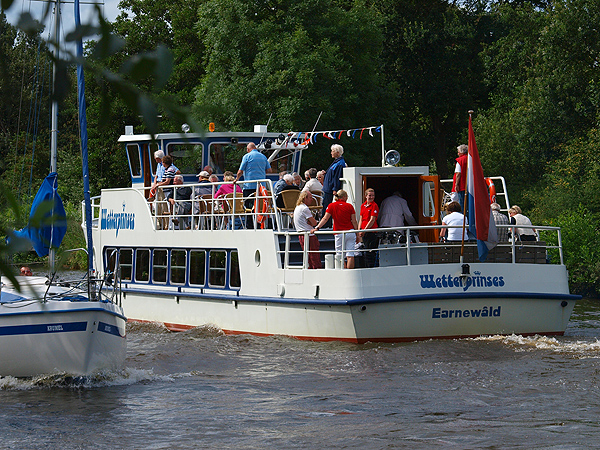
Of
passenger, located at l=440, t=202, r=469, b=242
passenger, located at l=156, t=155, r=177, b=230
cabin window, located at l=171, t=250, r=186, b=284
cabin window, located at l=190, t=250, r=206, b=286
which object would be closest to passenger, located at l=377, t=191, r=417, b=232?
passenger, located at l=440, t=202, r=469, b=242

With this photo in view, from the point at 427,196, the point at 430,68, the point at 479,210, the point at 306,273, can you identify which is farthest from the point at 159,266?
the point at 430,68

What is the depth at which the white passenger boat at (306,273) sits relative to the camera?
12.9m

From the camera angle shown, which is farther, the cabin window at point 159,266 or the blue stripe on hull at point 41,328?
the cabin window at point 159,266

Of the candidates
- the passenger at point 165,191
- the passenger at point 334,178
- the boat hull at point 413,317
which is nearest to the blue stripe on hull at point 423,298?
the boat hull at point 413,317

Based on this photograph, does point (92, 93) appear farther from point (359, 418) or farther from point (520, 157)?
point (359, 418)

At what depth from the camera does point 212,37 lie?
3406 centimetres

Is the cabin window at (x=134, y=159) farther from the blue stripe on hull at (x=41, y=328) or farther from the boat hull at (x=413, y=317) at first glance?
the blue stripe on hull at (x=41, y=328)

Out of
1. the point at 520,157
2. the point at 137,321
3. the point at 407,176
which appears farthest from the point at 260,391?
the point at 520,157

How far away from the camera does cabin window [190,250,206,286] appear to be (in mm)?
16062

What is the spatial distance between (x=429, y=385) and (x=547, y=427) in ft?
7.37

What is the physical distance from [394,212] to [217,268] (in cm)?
347

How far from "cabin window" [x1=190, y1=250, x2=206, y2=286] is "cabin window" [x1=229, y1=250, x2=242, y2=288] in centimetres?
83

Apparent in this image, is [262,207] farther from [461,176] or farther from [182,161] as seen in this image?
[182,161]

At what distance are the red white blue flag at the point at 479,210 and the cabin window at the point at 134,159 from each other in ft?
27.5
